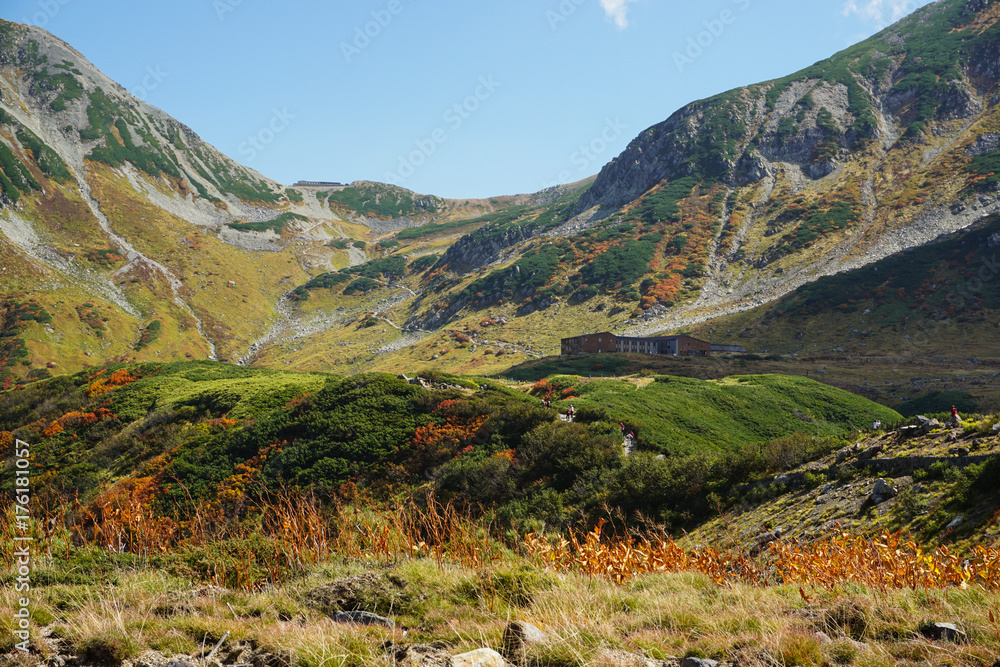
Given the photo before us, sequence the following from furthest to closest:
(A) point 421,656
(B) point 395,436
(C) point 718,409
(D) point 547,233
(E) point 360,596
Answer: (D) point 547,233 → (C) point 718,409 → (B) point 395,436 → (E) point 360,596 → (A) point 421,656

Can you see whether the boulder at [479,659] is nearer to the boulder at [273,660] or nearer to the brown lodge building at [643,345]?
the boulder at [273,660]

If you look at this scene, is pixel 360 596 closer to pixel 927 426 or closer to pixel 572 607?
pixel 572 607

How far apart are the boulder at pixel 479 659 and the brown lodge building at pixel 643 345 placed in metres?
68.1

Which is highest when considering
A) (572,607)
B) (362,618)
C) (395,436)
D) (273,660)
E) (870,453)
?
(273,660)

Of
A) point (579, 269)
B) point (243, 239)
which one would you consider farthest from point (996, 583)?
point (243, 239)

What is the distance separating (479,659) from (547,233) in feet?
509

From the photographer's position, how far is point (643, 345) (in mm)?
72500

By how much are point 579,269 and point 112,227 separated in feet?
416

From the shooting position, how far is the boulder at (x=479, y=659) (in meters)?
3.52

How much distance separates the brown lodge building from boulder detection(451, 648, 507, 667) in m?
68.1

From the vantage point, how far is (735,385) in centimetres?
4003

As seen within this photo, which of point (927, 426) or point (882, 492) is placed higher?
point (927, 426)

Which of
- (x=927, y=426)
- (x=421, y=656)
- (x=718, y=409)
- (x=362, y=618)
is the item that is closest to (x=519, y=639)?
(x=421, y=656)

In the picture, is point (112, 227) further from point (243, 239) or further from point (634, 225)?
point (634, 225)
